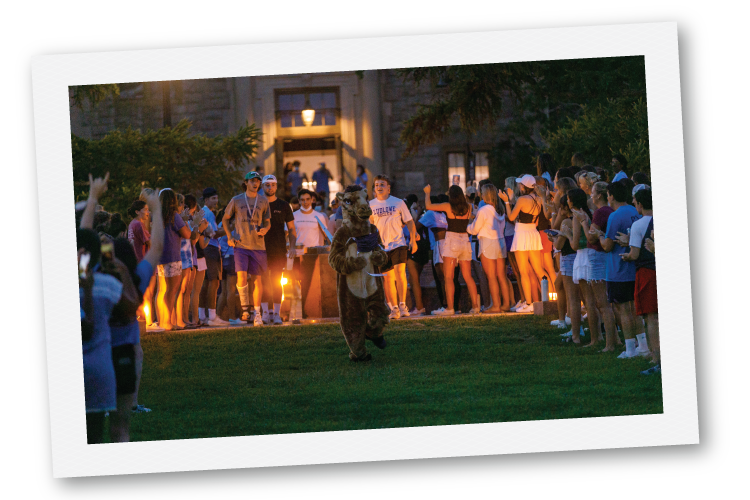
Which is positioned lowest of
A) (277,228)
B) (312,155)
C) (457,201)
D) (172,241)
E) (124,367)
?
(124,367)

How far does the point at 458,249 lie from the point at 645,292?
4617mm

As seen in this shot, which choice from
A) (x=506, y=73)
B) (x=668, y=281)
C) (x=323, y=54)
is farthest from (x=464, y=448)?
(x=506, y=73)

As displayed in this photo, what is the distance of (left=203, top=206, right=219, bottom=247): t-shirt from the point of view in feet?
38.1

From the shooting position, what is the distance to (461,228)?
11953 mm

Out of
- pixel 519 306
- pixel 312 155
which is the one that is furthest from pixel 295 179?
pixel 519 306

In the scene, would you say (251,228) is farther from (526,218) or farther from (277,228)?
(526,218)

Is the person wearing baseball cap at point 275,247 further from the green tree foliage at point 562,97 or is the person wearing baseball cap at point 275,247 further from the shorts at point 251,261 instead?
the green tree foliage at point 562,97

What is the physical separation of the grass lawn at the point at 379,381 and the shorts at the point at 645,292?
0.50 m

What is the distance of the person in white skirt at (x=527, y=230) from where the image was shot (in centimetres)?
1097

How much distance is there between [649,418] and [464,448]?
997 mm

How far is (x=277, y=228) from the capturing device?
36.6 feet

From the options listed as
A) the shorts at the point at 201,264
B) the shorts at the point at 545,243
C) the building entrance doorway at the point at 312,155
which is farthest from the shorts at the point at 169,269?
the building entrance doorway at the point at 312,155

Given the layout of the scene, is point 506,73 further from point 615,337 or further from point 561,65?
point 615,337

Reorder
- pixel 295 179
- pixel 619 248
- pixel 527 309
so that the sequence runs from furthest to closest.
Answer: pixel 295 179 → pixel 527 309 → pixel 619 248
